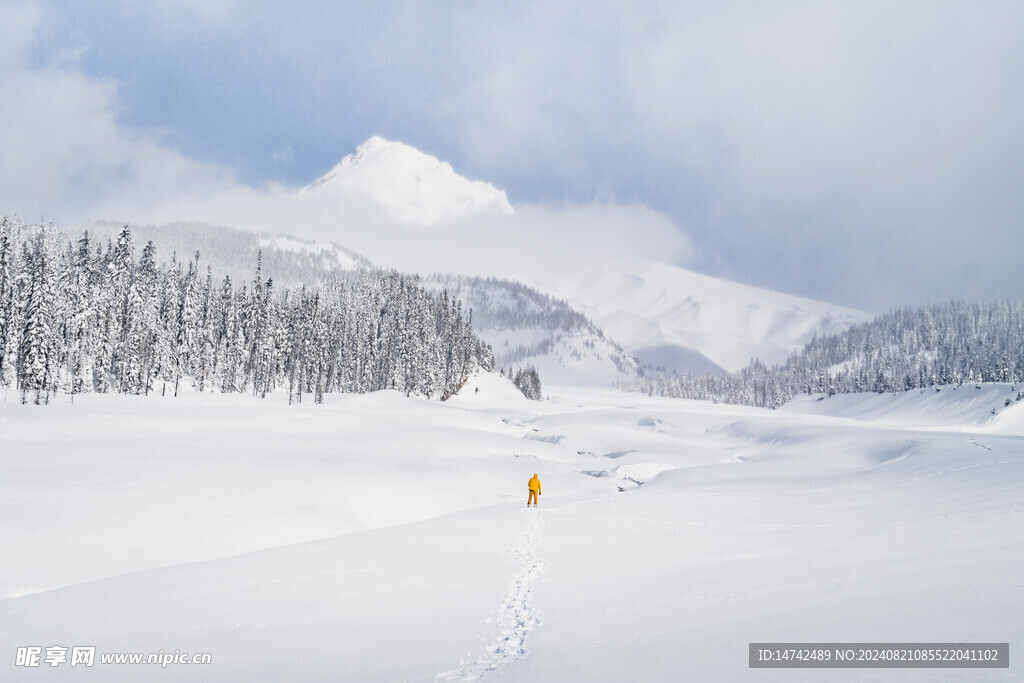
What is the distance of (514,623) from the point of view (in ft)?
28.3

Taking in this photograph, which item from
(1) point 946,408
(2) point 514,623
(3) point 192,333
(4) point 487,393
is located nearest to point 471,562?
(2) point 514,623

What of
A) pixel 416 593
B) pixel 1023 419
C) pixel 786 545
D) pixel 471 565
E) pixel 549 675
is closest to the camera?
pixel 549 675

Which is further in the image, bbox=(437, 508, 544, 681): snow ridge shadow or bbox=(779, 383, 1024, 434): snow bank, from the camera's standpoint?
bbox=(779, 383, 1024, 434): snow bank

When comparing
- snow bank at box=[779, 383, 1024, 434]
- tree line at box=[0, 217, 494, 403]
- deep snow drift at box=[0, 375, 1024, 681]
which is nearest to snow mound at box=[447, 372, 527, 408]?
tree line at box=[0, 217, 494, 403]

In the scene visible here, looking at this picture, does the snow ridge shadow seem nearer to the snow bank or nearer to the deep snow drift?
the deep snow drift

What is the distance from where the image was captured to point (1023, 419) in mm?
79812

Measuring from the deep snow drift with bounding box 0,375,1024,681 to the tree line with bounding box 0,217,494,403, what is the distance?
3476 centimetres

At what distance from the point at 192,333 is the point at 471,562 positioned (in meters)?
70.7

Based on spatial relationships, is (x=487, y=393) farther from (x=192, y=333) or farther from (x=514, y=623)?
(x=514, y=623)

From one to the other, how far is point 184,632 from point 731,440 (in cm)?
6188

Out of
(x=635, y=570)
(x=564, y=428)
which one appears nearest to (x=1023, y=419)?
(x=564, y=428)

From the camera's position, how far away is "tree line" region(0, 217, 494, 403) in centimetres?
5947

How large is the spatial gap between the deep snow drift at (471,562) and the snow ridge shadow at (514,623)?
0.20ft

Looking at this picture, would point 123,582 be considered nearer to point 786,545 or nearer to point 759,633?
point 759,633
